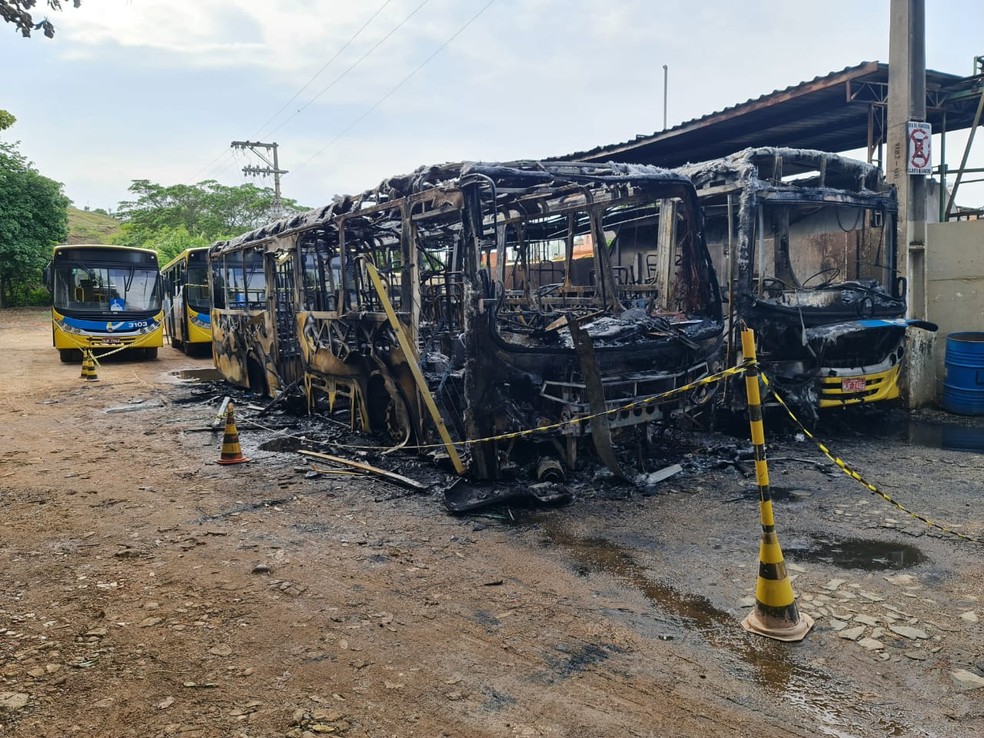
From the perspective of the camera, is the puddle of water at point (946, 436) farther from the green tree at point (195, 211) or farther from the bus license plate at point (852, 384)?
the green tree at point (195, 211)

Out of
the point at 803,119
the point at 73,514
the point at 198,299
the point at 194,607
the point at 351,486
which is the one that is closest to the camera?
the point at 194,607

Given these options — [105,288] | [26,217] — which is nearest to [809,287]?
[105,288]

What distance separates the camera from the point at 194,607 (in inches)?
133

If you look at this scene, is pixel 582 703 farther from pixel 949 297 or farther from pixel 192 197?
pixel 192 197

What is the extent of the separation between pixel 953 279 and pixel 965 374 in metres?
1.17

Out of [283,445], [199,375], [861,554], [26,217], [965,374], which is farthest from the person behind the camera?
[26,217]

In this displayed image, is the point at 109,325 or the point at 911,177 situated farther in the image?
the point at 109,325

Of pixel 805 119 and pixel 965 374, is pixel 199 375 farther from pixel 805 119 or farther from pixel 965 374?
pixel 965 374

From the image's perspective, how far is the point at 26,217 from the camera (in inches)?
1077

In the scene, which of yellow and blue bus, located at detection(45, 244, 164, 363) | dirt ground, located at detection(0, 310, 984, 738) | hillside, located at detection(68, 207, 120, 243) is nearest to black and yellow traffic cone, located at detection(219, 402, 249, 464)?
dirt ground, located at detection(0, 310, 984, 738)

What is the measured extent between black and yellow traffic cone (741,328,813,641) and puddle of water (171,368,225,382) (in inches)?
451

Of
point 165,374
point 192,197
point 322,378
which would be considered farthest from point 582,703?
point 192,197

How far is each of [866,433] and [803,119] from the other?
18.6 feet

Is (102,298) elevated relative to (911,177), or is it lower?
lower
